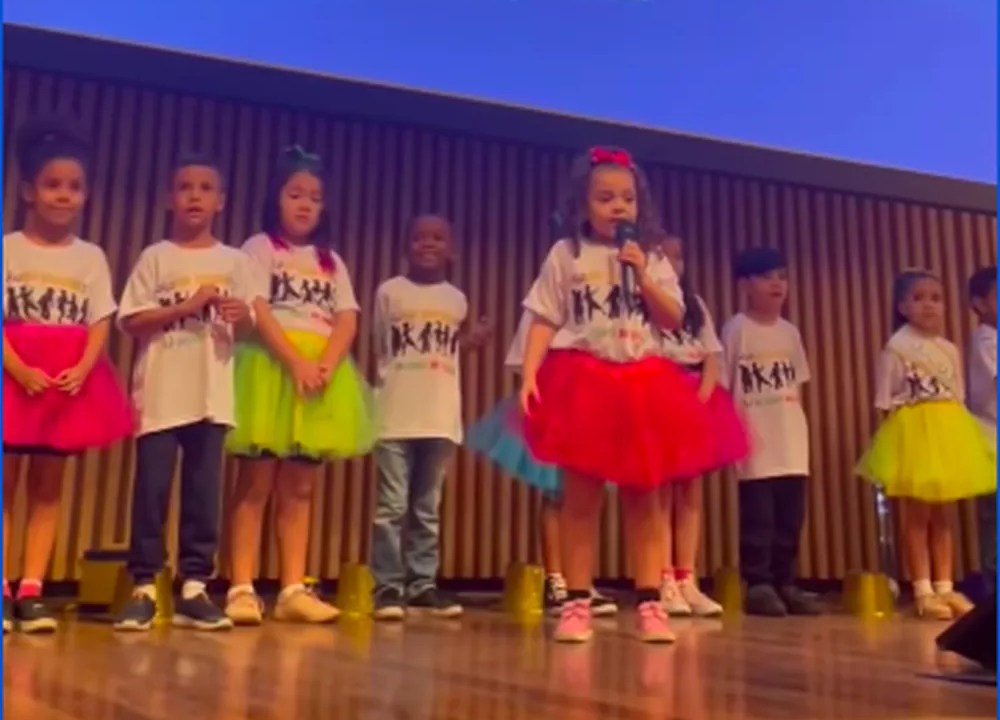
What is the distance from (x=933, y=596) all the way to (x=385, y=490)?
1054 mm

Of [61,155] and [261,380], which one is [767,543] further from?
[61,155]

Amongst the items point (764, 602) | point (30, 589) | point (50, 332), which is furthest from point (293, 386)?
point (764, 602)

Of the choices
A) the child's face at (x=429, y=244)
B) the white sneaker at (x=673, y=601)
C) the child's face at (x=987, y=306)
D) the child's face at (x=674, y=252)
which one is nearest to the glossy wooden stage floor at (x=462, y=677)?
the white sneaker at (x=673, y=601)

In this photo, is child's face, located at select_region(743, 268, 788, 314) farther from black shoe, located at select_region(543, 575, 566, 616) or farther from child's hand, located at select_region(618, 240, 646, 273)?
child's hand, located at select_region(618, 240, 646, 273)

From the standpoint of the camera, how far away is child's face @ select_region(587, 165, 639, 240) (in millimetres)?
1452

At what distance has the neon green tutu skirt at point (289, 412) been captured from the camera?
5.42 ft

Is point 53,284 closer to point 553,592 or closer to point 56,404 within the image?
point 56,404

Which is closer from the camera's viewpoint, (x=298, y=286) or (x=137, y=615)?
(x=137, y=615)

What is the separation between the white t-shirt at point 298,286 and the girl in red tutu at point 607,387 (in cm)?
41

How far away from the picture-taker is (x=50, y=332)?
1503 millimetres

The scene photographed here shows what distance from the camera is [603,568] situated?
2807 millimetres

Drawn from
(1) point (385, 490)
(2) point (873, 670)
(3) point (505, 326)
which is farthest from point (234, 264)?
(3) point (505, 326)

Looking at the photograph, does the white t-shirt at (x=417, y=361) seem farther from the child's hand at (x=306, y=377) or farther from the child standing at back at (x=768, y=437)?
the child standing at back at (x=768, y=437)

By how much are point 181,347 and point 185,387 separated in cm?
6
